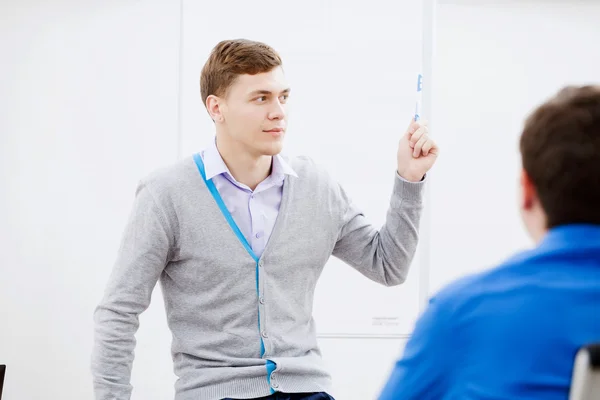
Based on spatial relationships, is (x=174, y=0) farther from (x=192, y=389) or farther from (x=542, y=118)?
(x=542, y=118)

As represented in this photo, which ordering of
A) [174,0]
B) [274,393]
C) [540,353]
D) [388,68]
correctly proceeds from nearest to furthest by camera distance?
[540,353], [274,393], [388,68], [174,0]

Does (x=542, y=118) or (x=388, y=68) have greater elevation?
(x=388, y=68)

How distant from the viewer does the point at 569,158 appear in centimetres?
102

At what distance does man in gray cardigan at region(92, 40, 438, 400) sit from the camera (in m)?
2.04

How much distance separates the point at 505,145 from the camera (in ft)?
11.9

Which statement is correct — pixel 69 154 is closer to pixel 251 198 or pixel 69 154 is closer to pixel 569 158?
pixel 251 198

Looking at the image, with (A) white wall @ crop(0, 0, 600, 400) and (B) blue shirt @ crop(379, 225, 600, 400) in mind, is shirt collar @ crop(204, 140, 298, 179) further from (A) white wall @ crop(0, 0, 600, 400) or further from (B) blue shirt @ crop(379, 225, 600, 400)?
(A) white wall @ crop(0, 0, 600, 400)

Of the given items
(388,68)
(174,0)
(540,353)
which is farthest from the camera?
(174,0)

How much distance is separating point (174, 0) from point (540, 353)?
2.88 meters

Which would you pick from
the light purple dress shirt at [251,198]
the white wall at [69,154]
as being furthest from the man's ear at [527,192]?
the white wall at [69,154]

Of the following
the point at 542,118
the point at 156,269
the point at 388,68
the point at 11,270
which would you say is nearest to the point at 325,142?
the point at 388,68

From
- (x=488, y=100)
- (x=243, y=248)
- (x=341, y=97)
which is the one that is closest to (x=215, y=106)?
(x=243, y=248)

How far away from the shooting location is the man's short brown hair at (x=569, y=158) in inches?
39.9

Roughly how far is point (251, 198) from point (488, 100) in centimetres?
176
